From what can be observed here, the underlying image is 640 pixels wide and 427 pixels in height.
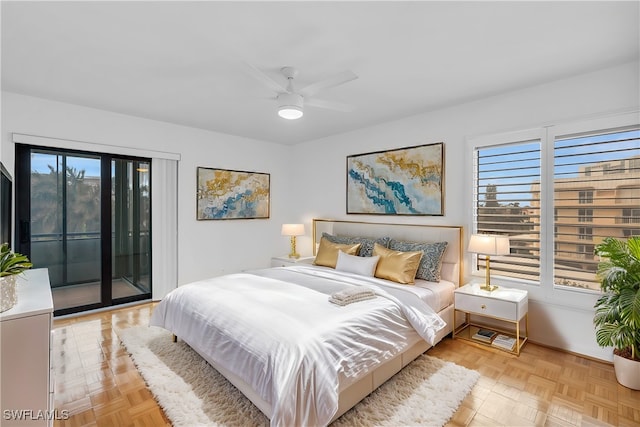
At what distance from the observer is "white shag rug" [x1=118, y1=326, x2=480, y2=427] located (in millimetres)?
1974

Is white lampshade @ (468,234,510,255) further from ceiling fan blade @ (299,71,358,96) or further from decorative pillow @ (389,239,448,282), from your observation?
ceiling fan blade @ (299,71,358,96)

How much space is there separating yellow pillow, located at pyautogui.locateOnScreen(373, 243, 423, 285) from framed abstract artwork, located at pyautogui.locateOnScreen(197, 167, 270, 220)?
2593 millimetres

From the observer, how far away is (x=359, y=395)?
2102 millimetres

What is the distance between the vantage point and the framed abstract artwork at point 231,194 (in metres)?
4.66

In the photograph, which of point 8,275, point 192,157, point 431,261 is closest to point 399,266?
point 431,261

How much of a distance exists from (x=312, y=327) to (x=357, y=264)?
1.69 meters

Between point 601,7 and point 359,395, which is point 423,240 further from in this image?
point 601,7

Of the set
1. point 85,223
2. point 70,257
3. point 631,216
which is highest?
point 631,216

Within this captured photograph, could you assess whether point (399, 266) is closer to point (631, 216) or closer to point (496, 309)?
point (496, 309)

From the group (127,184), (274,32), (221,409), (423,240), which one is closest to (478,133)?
(423,240)

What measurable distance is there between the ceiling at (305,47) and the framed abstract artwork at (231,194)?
1485 mm

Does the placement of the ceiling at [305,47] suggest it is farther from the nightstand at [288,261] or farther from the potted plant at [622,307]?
the nightstand at [288,261]

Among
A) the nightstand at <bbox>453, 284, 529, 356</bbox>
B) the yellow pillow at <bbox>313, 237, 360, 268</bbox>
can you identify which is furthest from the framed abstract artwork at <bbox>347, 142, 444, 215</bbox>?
the nightstand at <bbox>453, 284, 529, 356</bbox>

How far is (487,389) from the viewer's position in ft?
7.62
